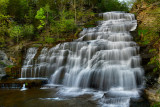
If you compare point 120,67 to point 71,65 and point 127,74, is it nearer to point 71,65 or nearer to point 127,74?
point 127,74

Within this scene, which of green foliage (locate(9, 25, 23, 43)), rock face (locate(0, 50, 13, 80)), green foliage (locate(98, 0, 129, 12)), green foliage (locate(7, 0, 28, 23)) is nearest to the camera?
rock face (locate(0, 50, 13, 80))

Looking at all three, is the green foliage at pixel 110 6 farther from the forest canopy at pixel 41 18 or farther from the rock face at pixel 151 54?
the rock face at pixel 151 54

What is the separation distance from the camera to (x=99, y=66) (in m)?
10.5

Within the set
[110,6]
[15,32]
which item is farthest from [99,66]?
[110,6]

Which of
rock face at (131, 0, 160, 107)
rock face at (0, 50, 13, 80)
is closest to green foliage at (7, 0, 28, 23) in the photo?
rock face at (0, 50, 13, 80)

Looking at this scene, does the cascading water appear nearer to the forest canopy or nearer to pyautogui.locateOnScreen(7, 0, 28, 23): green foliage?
the forest canopy

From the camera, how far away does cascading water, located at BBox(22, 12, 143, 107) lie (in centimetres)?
874

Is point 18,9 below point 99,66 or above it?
above

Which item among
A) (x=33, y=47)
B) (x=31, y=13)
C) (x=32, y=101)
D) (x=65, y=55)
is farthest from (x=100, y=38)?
(x=31, y=13)

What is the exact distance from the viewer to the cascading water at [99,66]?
28.7 ft

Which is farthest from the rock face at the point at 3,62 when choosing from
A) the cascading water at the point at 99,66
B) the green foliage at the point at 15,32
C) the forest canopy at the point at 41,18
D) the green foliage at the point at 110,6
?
the green foliage at the point at 110,6

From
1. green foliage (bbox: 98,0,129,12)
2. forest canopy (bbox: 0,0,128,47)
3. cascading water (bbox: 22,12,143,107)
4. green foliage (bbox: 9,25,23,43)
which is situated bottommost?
cascading water (bbox: 22,12,143,107)

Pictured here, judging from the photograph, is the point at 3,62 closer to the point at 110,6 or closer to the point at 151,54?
the point at 151,54

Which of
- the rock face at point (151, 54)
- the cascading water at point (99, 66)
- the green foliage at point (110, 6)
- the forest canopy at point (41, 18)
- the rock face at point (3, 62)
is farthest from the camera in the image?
the green foliage at point (110, 6)
